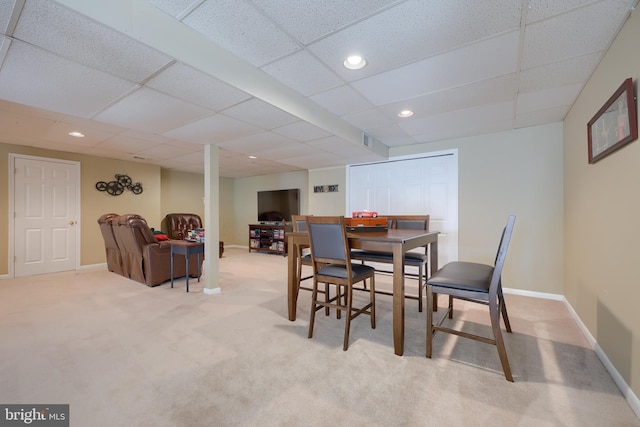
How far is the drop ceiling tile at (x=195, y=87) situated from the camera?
2016 millimetres

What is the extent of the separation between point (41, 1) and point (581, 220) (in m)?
4.27

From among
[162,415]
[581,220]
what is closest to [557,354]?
[581,220]

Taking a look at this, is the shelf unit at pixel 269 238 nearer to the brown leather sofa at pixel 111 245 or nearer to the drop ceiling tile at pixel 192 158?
the drop ceiling tile at pixel 192 158

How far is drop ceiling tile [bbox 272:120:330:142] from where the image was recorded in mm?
3107

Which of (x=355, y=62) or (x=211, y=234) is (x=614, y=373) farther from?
(x=211, y=234)

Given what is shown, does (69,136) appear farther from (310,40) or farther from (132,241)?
(310,40)

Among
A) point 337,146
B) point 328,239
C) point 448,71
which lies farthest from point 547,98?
point 328,239

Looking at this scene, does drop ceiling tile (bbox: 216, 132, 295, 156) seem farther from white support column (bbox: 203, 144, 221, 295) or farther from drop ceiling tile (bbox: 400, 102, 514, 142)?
drop ceiling tile (bbox: 400, 102, 514, 142)

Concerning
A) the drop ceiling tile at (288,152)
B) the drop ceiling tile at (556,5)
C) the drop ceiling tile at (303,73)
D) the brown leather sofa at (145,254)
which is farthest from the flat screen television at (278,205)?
the drop ceiling tile at (556,5)

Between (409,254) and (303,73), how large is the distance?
2.23m

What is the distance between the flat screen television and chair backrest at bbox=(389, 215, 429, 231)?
12.4 ft

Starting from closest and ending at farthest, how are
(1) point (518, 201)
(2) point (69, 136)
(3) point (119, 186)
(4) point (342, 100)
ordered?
(4) point (342, 100), (1) point (518, 201), (2) point (69, 136), (3) point (119, 186)

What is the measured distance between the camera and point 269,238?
24.2ft

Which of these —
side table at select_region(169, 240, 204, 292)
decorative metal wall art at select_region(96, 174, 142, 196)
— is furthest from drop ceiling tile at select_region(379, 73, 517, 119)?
decorative metal wall art at select_region(96, 174, 142, 196)
